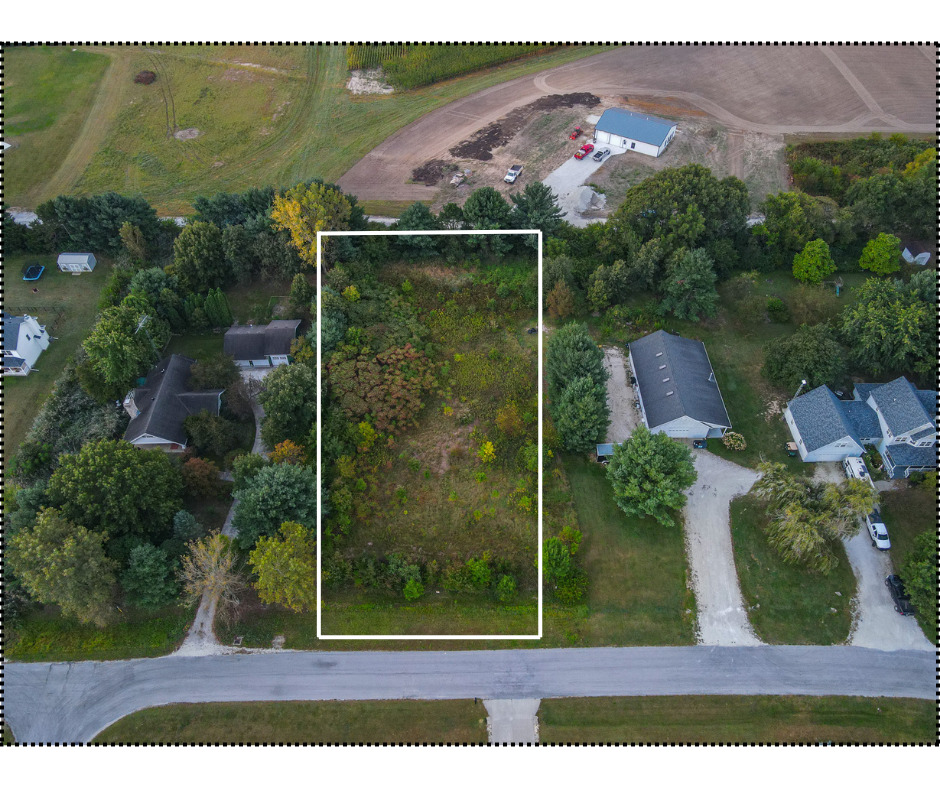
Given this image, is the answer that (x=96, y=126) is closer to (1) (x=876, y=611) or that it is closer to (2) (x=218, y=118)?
(2) (x=218, y=118)

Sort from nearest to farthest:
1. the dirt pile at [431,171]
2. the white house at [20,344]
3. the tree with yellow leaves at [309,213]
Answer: the white house at [20,344]
the tree with yellow leaves at [309,213]
the dirt pile at [431,171]

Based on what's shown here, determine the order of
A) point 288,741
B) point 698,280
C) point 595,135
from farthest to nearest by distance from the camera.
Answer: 1. point 595,135
2. point 698,280
3. point 288,741

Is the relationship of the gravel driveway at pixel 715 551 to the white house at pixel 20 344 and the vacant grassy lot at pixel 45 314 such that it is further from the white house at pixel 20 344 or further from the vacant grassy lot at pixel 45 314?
the white house at pixel 20 344

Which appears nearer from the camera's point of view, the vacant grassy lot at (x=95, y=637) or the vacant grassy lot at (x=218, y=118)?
the vacant grassy lot at (x=95, y=637)

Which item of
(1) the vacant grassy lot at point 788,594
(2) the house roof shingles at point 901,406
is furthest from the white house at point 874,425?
(1) the vacant grassy lot at point 788,594

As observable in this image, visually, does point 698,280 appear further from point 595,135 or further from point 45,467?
point 45,467

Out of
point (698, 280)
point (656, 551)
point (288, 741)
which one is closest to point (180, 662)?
point (288, 741)

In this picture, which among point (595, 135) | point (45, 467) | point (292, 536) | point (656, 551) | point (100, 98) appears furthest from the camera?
point (100, 98)
